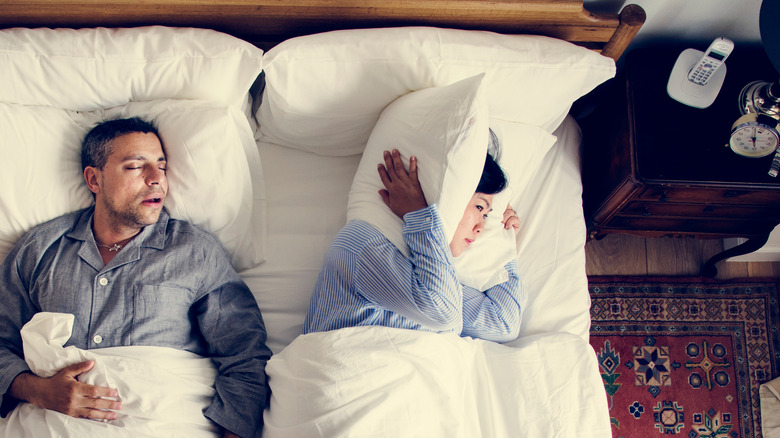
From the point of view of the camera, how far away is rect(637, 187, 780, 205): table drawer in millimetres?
1502

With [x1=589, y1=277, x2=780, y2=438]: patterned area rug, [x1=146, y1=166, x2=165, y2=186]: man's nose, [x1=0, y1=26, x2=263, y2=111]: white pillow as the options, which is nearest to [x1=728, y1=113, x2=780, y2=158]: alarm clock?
[x1=589, y1=277, x2=780, y2=438]: patterned area rug

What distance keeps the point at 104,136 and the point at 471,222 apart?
0.97 metres

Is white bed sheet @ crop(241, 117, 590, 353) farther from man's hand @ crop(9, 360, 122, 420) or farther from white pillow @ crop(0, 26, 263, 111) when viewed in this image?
man's hand @ crop(9, 360, 122, 420)

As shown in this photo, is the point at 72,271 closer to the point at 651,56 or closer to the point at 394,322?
the point at 394,322

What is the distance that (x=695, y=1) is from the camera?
1.51 metres

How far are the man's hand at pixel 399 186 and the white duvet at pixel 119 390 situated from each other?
67 centimetres

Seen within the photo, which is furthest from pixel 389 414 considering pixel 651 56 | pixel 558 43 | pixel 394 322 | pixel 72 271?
pixel 651 56

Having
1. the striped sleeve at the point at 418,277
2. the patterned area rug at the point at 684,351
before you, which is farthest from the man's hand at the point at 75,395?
the patterned area rug at the point at 684,351

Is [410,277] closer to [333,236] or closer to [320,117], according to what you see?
[333,236]

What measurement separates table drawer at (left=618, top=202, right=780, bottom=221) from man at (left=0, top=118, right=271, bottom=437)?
45.2 inches

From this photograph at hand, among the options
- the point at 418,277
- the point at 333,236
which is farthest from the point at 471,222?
the point at 333,236

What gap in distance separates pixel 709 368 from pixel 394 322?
Result: 4.21ft

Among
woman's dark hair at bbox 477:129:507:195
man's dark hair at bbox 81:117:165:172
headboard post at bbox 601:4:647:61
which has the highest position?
headboard post at bbox 601:4:647:61

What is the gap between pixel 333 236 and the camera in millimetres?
1636
